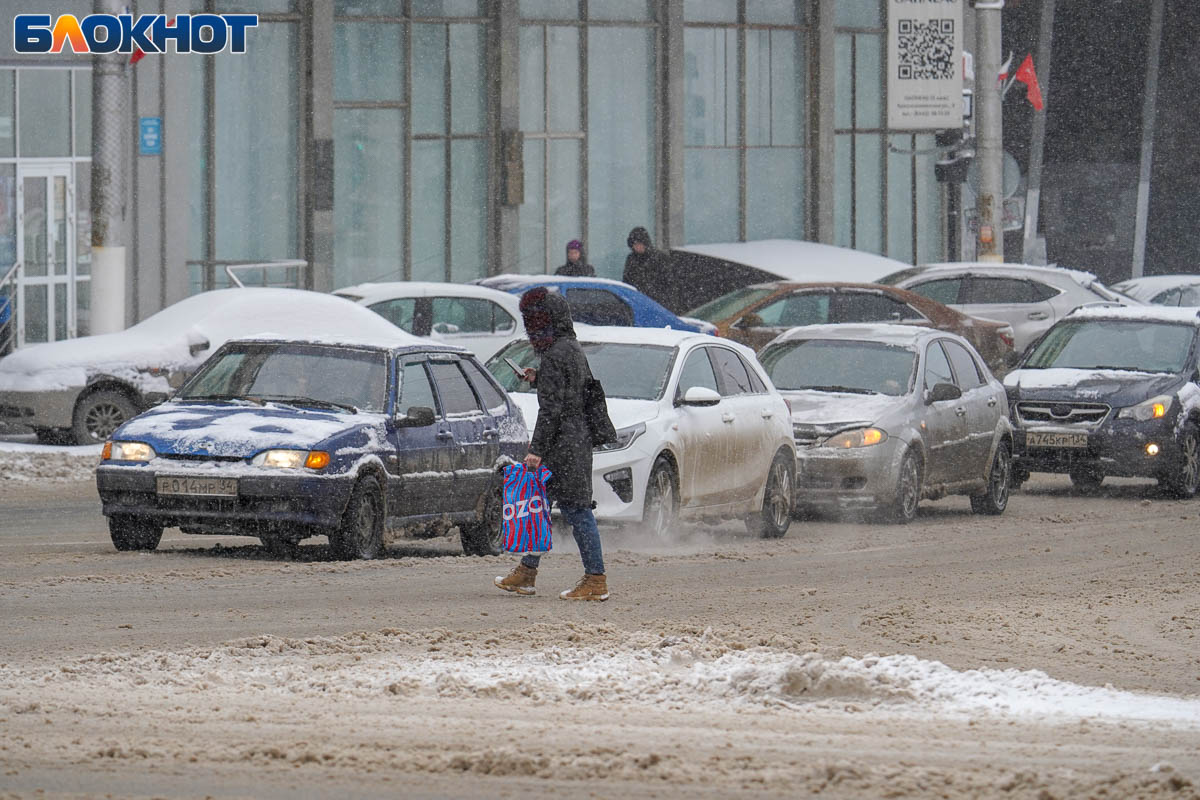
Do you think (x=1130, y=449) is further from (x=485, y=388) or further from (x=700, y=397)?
(x=485, y=388)

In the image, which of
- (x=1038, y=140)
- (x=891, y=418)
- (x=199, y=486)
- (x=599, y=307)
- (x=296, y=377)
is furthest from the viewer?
(x=1038, y=140)

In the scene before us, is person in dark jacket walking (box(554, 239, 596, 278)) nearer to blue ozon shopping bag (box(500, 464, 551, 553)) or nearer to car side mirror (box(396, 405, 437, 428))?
car side mirror (box(396, 405, 437, 428))

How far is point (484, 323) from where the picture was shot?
22.8m

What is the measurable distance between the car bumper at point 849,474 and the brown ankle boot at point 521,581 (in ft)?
17.0

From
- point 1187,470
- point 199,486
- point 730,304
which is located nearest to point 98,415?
point 730,304

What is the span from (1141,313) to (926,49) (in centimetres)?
1498

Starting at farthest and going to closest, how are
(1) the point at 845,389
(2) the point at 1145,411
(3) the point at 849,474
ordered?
(2) the point at 1145,411 → (1) the point at 845,389 → (3) the point at 849,474

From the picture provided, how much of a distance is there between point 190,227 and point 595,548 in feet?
63.1

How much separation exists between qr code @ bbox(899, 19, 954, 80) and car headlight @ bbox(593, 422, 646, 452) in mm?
20990

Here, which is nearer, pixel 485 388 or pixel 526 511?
pixel 526 511

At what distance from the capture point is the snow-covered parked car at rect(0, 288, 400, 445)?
782 inches

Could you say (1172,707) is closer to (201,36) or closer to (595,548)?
(595,548)

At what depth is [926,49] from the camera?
34.3 meters

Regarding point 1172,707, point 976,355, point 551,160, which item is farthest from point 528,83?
point 1172,707
